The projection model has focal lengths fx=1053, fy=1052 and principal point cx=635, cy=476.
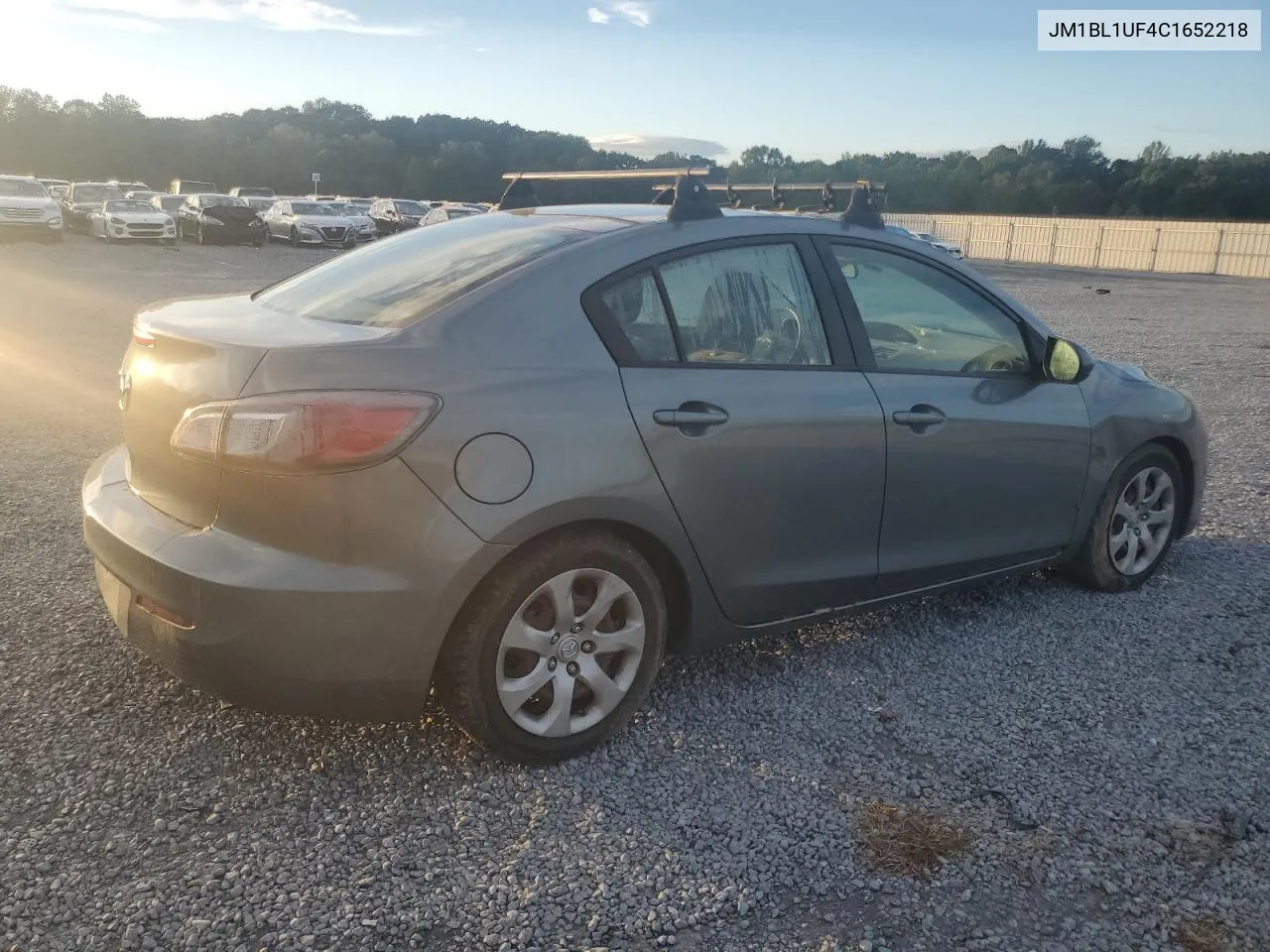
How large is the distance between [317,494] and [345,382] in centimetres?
29

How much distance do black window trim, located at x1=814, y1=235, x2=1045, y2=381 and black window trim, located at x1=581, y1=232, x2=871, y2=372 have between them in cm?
3

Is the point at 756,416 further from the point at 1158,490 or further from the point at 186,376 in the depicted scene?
the point at 1158,490

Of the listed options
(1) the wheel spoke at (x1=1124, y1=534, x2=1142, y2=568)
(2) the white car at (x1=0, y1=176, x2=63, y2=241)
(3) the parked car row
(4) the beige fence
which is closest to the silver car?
(1) the wheel spoke at (x1=1124, y1=534, x2=1142, y2=568)

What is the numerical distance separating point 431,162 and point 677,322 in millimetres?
95942

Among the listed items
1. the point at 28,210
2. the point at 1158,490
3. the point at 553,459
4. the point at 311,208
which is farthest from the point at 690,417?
the point at 311,208

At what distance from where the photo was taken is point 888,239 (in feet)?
12.8

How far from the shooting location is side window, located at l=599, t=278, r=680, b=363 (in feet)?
10.3

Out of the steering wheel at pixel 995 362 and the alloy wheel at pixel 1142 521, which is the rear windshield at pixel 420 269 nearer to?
the steering wheel at pixel 995 362

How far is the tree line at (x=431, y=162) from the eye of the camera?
76.1 meters

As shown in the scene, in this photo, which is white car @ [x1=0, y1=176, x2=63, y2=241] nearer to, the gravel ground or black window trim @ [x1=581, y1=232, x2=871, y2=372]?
the gravel ground

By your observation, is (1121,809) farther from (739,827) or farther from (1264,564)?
(1264,564)

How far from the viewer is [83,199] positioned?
113ft

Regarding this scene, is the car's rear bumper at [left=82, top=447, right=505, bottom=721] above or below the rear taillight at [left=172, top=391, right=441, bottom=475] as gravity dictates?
below

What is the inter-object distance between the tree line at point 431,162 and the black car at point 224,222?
3555cm
